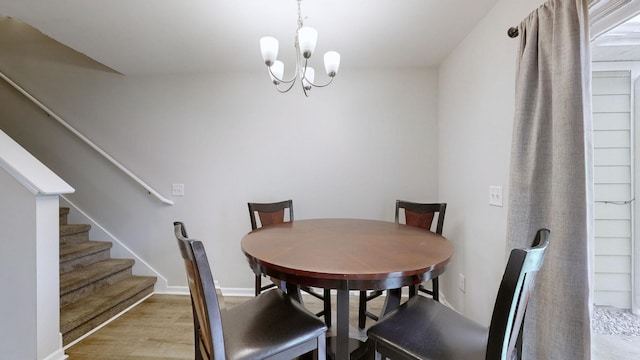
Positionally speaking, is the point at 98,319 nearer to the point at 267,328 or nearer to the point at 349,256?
the point at 267,328

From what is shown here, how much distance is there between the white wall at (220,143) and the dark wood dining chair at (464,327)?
1529 mm

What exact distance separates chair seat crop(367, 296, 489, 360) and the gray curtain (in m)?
0.34

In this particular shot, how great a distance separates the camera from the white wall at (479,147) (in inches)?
64.5

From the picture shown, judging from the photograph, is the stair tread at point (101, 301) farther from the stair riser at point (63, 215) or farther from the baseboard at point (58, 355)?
the stair riser at point (63, 215)

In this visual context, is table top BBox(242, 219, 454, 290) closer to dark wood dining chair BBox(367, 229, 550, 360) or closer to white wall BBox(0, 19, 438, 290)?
dark wood dining chair BBox(367, 229, 550, 360)

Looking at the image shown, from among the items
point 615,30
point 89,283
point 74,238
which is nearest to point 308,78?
point 615,30

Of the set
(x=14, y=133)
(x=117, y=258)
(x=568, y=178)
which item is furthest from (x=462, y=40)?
(x=14, y=133)

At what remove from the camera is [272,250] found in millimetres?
1349

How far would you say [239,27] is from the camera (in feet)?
6.38

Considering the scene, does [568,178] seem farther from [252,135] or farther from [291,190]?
[252,135]

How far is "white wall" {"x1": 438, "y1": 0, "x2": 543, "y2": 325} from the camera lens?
164 cm

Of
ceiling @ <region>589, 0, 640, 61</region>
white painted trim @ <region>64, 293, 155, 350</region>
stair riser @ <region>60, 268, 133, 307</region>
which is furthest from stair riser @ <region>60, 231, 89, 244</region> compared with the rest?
ceiling @ <region>589, 0, 640, 61</region>

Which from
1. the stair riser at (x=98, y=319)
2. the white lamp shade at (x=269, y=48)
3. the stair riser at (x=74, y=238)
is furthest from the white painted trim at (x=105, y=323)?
the white lamp shade at (x=269, y=48)

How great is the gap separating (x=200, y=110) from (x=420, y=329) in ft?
8.94
